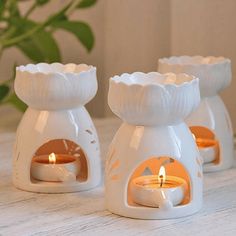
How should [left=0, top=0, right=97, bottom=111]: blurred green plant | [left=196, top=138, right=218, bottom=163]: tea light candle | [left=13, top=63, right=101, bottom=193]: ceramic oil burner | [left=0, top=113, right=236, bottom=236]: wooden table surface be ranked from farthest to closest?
[left=0, top=0, right=97, bottom=111]: blurred green plant < [left=196, top=138, right=218, bottom=163]: tea light candle < [left=13, top=63, right=101, bottom=193]: ceramic oil burner < [left=0, top=113, right=236, bottom=236]: wooden table surface

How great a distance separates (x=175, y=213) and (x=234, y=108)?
0.46m

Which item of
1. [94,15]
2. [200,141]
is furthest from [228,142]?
[94,15]

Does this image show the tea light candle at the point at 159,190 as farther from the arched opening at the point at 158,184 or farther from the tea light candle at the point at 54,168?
the tea light candle at the point at 54,168

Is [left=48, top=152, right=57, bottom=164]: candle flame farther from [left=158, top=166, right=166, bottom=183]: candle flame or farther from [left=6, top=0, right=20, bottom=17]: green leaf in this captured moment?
[left=6, top=0, right=20, bottom=17]: green leaf

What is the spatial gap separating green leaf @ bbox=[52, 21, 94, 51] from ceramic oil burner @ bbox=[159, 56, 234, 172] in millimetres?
350

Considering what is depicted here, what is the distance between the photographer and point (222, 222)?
2.48ft

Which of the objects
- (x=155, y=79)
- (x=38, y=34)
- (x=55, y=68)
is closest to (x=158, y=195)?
(x=155, y=79)

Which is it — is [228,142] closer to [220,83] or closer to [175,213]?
[220,83]

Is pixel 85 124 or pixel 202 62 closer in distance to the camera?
pixel 85 124

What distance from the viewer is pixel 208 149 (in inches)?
38.3

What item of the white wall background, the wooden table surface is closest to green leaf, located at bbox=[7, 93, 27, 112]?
the white wall background

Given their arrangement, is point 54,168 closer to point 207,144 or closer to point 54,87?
point 54,87

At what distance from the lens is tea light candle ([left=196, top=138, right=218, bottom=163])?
3.18 ft

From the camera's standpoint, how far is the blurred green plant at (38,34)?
130 centimetres
